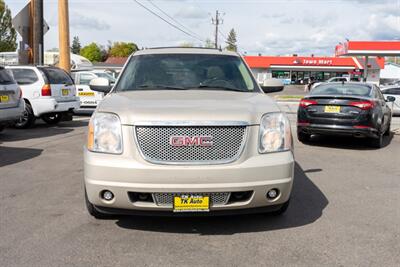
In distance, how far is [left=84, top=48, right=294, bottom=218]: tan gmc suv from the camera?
154 inches

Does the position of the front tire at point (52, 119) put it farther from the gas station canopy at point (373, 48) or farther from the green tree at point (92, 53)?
the green tree at point (92, 53)

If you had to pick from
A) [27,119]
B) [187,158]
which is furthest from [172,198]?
[27,119]

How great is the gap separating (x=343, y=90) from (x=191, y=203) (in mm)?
7125

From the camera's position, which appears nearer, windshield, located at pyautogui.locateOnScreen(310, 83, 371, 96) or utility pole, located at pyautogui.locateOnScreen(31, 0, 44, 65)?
windshield, located at pyautogui.locateOnScreen(310, 83, 371, 96)

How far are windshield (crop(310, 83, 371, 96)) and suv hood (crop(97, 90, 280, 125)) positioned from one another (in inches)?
223

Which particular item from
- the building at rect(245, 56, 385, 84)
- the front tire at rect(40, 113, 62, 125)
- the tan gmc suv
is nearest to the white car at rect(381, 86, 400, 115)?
the front tire at rect(40, 113, 62, 125)

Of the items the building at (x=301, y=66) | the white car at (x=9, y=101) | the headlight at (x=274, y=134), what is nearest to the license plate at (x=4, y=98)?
the white car at (x=9, y=101)

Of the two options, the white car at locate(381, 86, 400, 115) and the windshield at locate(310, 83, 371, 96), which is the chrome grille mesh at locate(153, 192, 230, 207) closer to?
the windshield at locate(310, 83, 371, 96)

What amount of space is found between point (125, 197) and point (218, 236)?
3.14ft

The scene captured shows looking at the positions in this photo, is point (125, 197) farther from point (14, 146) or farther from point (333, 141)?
point (333, 141)

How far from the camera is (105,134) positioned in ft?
13.5

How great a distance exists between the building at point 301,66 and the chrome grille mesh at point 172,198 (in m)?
68.6

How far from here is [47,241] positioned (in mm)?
4098

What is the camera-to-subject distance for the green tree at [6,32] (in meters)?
52.0
